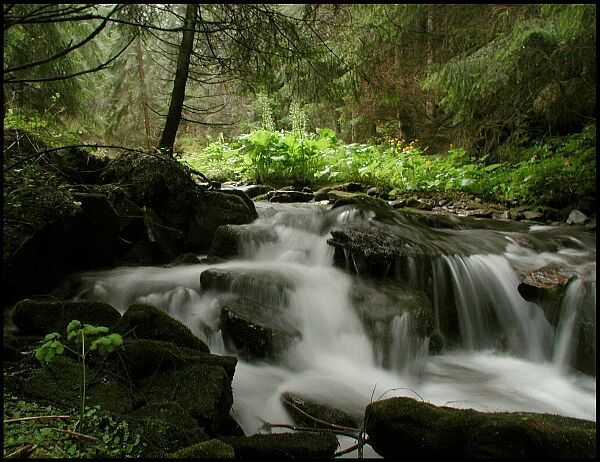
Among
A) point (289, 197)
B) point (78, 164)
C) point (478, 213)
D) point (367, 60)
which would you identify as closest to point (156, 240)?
point (78, 164)

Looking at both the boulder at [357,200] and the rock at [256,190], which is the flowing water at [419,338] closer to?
the boulder at [357,200]

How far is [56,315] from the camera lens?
3.19m

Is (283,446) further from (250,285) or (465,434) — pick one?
(250,285)

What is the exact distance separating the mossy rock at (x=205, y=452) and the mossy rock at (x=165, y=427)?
0.15 meters

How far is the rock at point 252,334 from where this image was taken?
377 centimetres

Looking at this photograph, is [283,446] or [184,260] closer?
[283,446]

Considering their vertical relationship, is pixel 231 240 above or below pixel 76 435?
above

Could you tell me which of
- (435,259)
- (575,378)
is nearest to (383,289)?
(435,259)

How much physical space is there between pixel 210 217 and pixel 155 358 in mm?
4034

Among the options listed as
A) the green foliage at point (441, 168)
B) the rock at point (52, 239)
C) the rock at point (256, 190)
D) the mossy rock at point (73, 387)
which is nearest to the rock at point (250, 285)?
the rock at point (52, 239)

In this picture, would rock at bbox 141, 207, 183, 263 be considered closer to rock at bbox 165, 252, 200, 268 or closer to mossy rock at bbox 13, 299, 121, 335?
rock at bbox 165, 252, 200, 268

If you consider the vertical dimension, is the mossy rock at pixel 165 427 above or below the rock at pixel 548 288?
below

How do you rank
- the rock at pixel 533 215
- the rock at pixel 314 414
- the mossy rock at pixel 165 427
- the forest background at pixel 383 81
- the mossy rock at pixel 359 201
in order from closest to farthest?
the mossy rock at pixel 165 427
the rock at pixel 314 414
the forest background at pixel 383 81
the mossy rock at pixel 359 201
the rock at pixel 533 215

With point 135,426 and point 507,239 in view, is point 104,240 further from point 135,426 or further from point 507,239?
point 507,239
